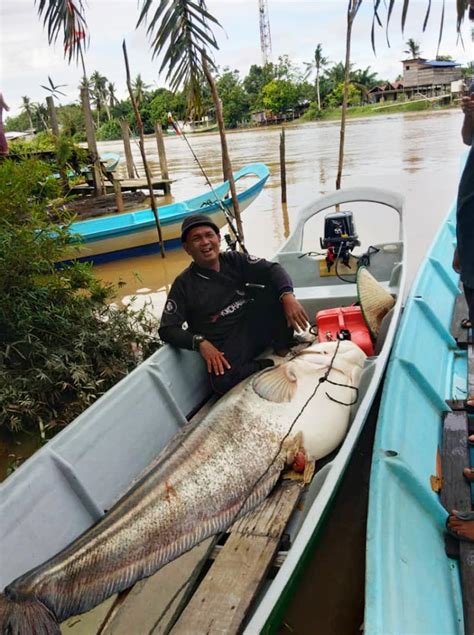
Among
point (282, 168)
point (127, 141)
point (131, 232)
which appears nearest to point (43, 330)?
point (131, 232)

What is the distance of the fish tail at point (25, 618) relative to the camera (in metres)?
1.92

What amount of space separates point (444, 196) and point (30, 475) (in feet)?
42.0

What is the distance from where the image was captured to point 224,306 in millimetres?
3879

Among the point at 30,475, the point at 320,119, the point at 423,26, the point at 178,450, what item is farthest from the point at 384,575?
the point at 320,119

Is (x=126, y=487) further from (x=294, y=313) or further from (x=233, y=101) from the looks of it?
(x=233, y=101)

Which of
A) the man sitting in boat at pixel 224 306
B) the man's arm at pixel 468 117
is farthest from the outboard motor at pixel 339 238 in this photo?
the man's arm at pixel 468 117

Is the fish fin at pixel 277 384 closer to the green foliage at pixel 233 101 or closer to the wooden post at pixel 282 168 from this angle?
the wooden post at pixel 282 168

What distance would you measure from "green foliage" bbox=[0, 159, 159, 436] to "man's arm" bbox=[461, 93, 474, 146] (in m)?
3.31

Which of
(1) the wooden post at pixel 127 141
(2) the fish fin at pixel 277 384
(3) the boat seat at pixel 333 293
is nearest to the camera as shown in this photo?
Result: (2) the fish fin at pixel 277 384

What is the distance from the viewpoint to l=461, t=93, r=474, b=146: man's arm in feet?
7.61

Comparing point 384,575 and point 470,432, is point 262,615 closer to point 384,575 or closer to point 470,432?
point 384,575

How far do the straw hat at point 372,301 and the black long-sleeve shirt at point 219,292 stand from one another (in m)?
0.68

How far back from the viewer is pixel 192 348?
11.6ft

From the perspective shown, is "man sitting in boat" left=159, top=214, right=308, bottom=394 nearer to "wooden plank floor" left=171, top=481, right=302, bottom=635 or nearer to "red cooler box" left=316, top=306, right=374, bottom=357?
"red cooler box" left=316, top=306, right=374, bottom=357
